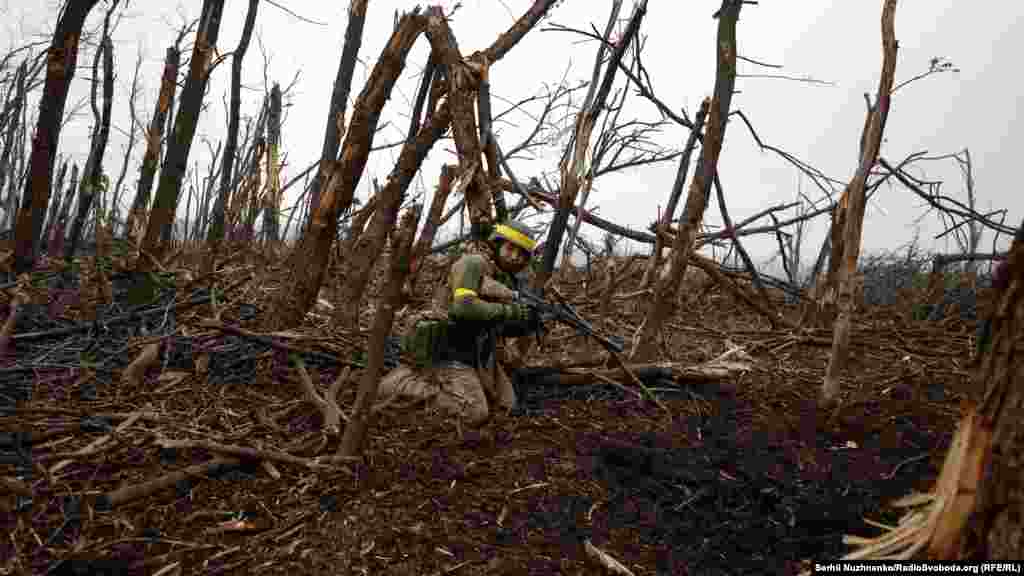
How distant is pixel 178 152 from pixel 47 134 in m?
1.06

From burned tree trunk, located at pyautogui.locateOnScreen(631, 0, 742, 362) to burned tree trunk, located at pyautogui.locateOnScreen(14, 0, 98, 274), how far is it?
5327 mm

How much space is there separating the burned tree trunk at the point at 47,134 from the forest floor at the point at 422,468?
1.14 m

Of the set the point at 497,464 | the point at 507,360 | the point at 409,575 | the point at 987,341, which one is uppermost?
the point at 987,341

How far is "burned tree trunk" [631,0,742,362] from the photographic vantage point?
455 cm

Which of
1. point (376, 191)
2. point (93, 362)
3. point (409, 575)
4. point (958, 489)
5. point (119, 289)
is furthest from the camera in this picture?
point (119, 289)

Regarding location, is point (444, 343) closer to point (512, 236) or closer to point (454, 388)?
point (454, 388)

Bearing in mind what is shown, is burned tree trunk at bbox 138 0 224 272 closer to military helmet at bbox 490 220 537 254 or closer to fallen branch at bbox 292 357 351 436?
fallen branch at bbox 292 357 351 436

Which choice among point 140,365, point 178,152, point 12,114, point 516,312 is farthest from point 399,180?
point 12,114

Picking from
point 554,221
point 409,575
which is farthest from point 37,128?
point 409,575

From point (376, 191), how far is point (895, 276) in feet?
33.4

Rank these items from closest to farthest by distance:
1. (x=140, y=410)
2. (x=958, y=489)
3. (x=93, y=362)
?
(x=958, y=489) → (x=140, y=410) → (x=93, y=362)

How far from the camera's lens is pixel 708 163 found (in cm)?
459

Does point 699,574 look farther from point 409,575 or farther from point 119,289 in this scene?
point 119,289

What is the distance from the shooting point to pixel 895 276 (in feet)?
38.1
